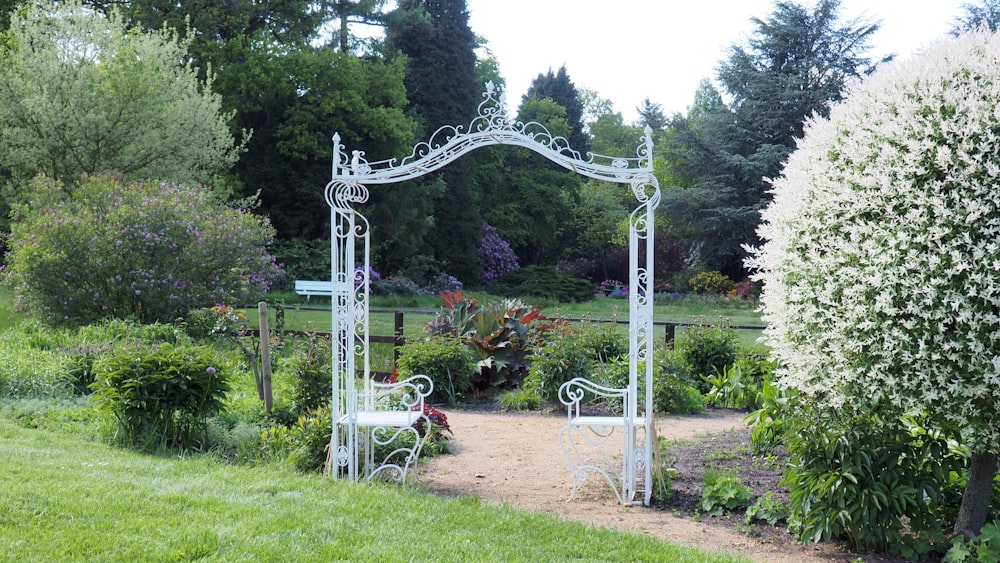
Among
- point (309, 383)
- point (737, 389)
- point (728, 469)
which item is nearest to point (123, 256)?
point (309, 383)

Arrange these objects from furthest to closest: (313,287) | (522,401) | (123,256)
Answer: (313,287)
(123,256)
(522,401)

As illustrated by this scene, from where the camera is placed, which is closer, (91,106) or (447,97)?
(91,106)

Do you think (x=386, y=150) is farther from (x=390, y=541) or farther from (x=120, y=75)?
(x=390, y=541)

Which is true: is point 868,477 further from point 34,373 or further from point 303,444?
point 34,373

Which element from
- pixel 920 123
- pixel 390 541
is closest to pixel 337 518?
pixel 390 541

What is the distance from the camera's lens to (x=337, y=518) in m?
4.28

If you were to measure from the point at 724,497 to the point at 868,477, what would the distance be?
3.32 feet

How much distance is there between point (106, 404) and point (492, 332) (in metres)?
4.53

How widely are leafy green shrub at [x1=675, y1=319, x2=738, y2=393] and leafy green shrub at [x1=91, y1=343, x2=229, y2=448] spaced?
17.8 ft

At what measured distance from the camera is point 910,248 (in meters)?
3.73

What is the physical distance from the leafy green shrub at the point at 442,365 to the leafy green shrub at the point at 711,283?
16.8 metres

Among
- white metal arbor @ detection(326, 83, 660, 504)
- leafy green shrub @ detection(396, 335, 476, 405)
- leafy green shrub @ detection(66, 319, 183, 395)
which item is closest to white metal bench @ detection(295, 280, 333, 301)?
leafy green shrub @ detection(66, 319, 183, 395)

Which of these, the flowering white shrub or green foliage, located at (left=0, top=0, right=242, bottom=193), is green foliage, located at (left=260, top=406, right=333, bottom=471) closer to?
the flowering white shrub

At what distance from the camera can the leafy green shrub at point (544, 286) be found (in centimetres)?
2530
